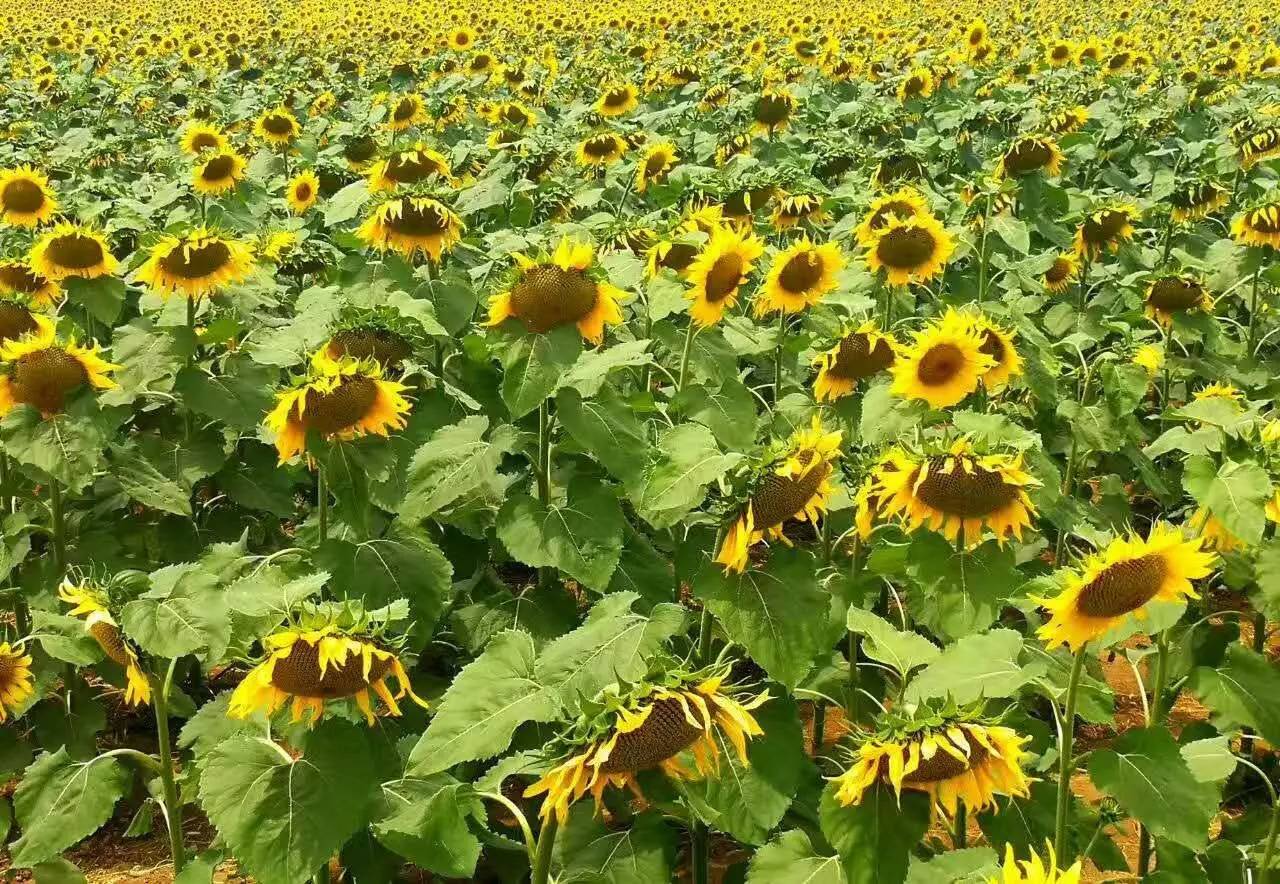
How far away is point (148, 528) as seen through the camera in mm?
4070

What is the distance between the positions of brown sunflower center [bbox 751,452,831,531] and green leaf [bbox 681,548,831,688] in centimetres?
Answer: 11

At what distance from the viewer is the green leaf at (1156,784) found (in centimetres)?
235

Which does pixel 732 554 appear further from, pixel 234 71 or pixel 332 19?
pixel 332 19

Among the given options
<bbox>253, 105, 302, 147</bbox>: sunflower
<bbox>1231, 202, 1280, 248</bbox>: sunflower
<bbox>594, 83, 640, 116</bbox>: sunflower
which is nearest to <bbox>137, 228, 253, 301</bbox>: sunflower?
<bbox>253, 105, 302, 147</bbox>: sunflower

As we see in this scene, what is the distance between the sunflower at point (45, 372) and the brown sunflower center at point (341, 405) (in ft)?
3.10

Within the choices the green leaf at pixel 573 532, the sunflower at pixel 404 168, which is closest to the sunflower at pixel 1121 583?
the green leaf at pixel 573 532

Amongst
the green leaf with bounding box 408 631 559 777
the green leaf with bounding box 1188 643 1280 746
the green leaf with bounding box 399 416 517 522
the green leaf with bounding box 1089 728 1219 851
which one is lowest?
the green leaf with bounding box 1188 643 1280 746

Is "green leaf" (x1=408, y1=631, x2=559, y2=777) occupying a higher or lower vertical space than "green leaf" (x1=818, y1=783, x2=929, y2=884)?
higher

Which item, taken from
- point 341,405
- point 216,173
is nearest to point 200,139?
point 216,173

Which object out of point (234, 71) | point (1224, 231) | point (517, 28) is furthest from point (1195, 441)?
point (517, 28)

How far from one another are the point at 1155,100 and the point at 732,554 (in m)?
9.00

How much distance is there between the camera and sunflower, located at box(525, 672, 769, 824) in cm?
176

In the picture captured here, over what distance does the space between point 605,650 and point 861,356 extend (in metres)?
1.75

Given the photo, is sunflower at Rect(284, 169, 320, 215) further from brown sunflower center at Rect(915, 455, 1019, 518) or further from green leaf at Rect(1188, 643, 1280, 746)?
green leaf at Rect(1188, 643, 1280, 746)
